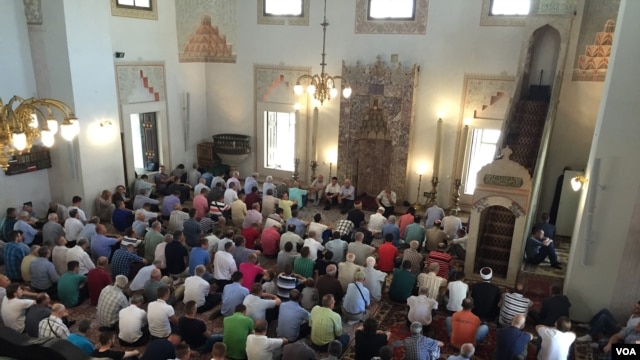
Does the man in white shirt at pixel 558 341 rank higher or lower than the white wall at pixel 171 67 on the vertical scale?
lower

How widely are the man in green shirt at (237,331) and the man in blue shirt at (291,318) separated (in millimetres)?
484

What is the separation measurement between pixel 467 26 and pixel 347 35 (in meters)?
2.62

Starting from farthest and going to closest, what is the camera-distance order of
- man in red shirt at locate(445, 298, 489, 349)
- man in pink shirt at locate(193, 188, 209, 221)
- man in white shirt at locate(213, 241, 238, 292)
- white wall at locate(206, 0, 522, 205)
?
white wall at locate(206, 0, 522, 205)
man in pink shirt at locate(193, 188, 209, 221)
man in white shirt at locate(213, 241, 238, 292)
man in red shirt at locate(445, 298, 489, 349)

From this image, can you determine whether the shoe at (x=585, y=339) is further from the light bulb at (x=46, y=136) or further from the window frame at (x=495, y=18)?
the light bulb at (x=46, y=136)

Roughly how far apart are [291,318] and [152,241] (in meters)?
2.82

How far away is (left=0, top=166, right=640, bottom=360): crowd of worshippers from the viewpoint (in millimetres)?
4852

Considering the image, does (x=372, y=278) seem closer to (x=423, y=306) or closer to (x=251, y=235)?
(x=423, y=306)

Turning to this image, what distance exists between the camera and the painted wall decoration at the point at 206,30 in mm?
11156

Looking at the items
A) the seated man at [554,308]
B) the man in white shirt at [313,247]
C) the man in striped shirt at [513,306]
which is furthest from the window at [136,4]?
the seated man at [554,308]

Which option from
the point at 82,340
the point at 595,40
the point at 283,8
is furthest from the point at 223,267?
the point at 595,40

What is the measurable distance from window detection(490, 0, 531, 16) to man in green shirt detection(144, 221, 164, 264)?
24.8 ft

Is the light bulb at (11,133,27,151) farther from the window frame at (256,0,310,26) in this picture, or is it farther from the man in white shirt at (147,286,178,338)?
the window frame at (256,0,310,26)

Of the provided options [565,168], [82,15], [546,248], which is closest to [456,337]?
[546,248]

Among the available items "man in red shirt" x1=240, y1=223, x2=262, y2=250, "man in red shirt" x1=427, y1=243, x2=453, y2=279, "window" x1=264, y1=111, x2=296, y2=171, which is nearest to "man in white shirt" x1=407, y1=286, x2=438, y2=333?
"man in red shirt" x1=427, y1=243, x2=453, y2=279
